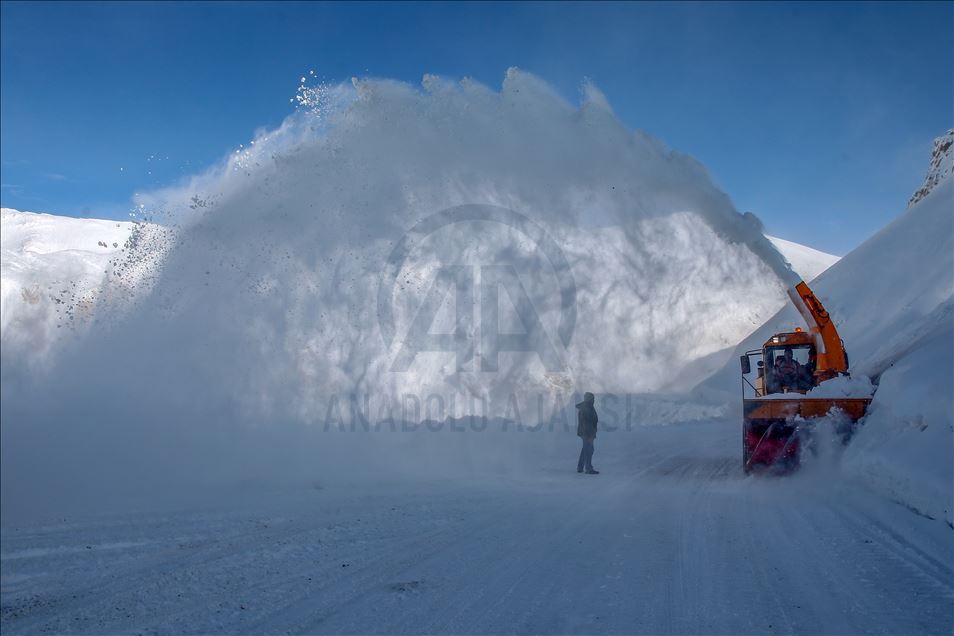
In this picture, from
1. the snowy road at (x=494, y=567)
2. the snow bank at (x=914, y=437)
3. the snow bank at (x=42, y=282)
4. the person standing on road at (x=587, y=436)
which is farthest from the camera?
the person standing on road at (x=587, y=436)

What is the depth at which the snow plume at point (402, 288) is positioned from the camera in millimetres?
8859

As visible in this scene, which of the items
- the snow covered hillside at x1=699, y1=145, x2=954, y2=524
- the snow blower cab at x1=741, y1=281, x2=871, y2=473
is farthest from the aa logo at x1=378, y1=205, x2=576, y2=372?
the snow blower cab at x1=741, y1=281, x2=871, y2=473

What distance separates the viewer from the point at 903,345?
34.8ft

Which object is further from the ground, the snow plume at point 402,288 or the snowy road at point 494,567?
the snow plume at point 402,288

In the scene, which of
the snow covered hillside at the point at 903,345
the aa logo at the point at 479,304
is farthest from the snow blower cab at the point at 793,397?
the aa logo at the point at 479,304

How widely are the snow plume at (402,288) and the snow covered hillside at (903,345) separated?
250 cm

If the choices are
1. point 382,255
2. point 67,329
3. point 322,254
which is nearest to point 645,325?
point 382,255

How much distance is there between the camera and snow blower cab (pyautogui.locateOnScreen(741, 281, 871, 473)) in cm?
823

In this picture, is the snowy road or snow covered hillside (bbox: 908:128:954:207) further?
snow covered hillside (bbox: 908:128:954:207)

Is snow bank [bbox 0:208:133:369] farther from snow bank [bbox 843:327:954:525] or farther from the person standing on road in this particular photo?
snow bank [bbox 843:327:954:525]

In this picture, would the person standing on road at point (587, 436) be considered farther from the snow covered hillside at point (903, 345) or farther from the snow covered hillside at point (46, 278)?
the snow covered hillside at point (46, 278)

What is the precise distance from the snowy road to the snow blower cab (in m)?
1.23

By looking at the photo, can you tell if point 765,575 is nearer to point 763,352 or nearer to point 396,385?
point 763,352

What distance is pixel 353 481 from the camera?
26.8 ft
